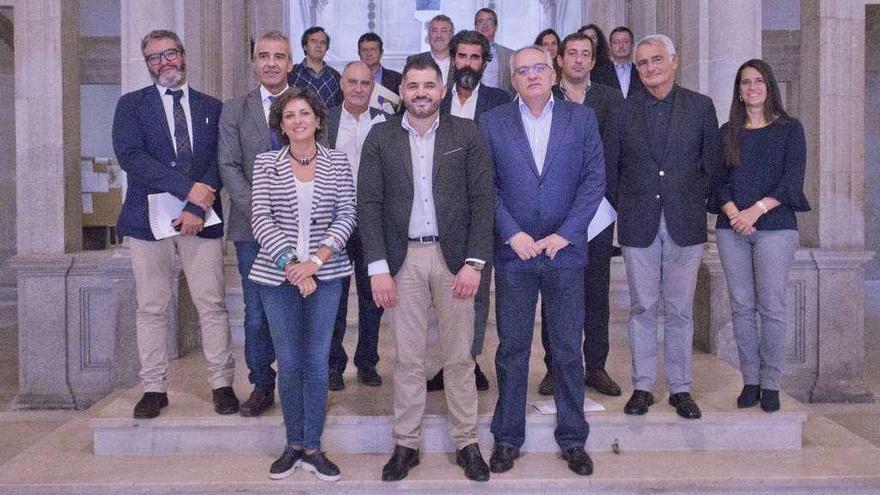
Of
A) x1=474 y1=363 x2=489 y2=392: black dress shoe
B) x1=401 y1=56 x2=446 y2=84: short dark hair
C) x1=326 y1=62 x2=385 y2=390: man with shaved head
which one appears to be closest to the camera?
x1=401 y1=56 x2=446 y2=84: short dark hair

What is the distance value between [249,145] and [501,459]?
74.3 inches

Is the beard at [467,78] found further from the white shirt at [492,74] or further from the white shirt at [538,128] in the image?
the white shirt at [492,74]

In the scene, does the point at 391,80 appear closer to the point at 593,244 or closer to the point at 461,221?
the point at 593,244

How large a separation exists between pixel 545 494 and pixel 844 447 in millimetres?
1638

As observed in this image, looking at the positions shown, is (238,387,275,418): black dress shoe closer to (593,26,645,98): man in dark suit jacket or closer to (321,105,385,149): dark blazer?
(321,105,385,149): dark blazer

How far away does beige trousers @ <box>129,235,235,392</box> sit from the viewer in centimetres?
420

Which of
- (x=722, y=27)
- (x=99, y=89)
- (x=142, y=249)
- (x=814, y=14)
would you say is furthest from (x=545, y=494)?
(x=99, y=89)

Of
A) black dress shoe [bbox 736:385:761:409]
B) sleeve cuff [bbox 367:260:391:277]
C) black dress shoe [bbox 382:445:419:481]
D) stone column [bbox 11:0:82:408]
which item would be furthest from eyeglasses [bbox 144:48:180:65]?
black dress shoe [bbox 736:385:761:409]

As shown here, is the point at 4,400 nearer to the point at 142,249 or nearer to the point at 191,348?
the point at 191,348

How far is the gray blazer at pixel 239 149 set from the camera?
13.3 ft

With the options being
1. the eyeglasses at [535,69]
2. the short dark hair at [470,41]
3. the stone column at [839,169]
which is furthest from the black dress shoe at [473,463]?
the stone column at [839,169]

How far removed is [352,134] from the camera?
450 cm

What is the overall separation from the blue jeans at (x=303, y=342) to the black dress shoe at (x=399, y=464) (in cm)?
34

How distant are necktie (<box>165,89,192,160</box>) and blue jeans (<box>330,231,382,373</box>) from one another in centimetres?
95
